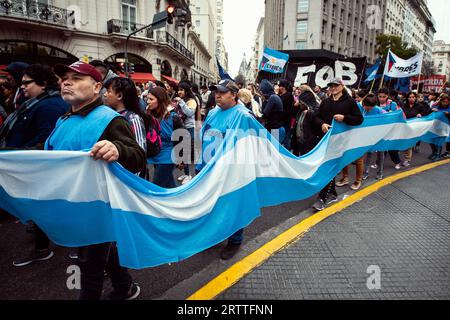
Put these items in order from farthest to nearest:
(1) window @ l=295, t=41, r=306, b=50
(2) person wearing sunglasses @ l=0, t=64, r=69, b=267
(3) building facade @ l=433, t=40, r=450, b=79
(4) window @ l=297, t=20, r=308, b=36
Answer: (3) building facade @ l=433, t=40, r=450, b=79 < (1) window @ l=295, t=41, r=306, b=50 < (4) window @ l=297, t=20, r=308, b=36 < (2) person wearing sunglasses @ l=0, t=64, r=69, b=267

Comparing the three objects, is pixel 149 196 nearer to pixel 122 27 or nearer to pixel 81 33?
pixel 81 33

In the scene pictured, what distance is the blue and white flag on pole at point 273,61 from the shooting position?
10.8m

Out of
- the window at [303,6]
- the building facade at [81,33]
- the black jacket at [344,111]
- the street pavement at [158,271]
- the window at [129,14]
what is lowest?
the street pavement at [158,271]

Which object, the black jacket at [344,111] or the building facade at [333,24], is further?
the building facade at [333,24]

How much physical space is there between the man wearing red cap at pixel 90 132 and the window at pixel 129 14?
916 inches

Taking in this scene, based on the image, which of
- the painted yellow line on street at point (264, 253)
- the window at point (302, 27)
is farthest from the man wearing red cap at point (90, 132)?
the window at point (302, 27)

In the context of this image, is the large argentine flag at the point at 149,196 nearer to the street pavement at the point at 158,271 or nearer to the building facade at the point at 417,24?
the street pavement at the point at 158,271

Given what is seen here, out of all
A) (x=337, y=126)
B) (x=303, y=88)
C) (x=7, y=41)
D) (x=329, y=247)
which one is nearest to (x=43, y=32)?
(x=7, y=41)

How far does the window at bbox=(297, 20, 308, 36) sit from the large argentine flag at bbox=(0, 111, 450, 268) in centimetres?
4045

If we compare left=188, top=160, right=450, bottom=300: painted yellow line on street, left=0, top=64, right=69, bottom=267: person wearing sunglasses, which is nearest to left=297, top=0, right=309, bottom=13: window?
left=188, top=160, right=450, bottom=300: painted yellow line on street

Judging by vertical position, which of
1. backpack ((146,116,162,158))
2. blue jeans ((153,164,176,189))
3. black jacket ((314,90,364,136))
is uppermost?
black jacket ((314,90,364,136))

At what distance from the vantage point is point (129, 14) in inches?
906

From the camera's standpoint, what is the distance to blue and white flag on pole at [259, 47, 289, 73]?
10.8 metres

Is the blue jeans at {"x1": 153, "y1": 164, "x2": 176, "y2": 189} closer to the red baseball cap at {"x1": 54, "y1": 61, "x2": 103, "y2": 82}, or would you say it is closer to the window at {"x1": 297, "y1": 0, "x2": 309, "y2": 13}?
the red baseball cap at {"x1": 54, "y1": 61, "x2": 103, "y2": 82}
